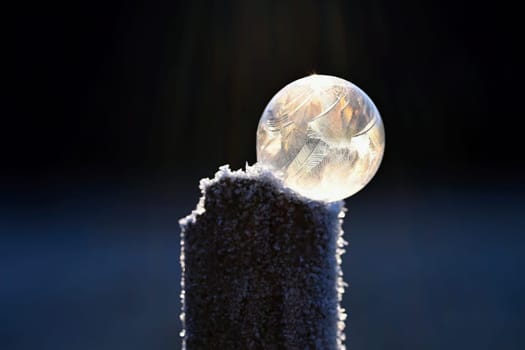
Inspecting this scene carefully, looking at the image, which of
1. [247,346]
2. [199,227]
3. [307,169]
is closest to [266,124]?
[307,169]

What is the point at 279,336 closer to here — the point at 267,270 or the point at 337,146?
the point at 267,270

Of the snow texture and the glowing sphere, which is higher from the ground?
the glowing sphere

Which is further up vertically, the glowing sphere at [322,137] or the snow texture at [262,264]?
the glowing sphere at [322,137]

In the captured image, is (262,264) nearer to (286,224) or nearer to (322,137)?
(286,224)

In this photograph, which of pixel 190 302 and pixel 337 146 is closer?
pixel 337 146

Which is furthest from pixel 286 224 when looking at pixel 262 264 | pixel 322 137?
pixel 322 137
